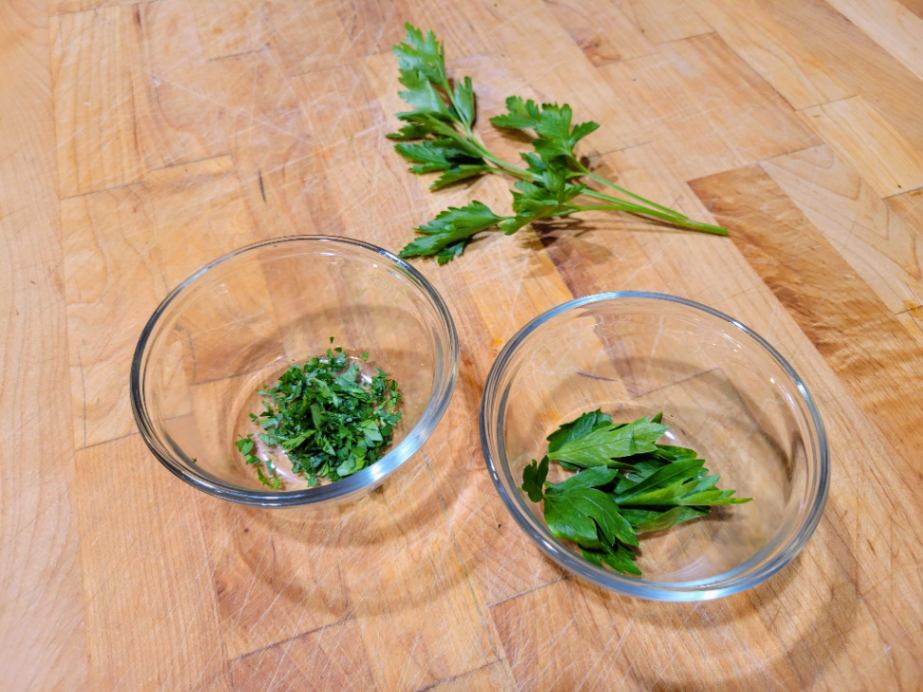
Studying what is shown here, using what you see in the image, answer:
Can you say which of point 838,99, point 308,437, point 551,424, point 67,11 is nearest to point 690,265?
point 551,424

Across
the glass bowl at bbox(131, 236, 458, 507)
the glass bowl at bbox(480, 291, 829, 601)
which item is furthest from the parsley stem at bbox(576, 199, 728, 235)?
the glass bowl at bbox(131, 236, 458, 507)

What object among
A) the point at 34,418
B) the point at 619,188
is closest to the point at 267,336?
the point at 34,418

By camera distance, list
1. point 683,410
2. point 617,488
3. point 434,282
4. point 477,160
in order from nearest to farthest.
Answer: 1. point 617,488
2. point 683,410
3. point 434,282
4. point 477,160

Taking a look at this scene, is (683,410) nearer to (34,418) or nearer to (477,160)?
(477,160)

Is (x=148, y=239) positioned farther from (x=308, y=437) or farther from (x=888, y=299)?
(x=888, y=299)

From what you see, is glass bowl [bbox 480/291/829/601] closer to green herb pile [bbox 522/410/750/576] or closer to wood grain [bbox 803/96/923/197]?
green herb pile [bbox 522/410/750/576]

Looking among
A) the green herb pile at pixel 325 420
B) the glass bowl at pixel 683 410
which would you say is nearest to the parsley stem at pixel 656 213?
the glass bowl at pixel 683 410
